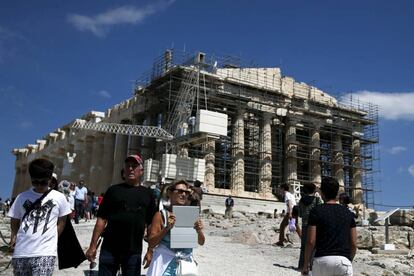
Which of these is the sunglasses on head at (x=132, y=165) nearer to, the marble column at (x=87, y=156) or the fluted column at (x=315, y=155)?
the fluted column at (x=315, y=155)

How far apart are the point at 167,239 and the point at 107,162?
40050 mm

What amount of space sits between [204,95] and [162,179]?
735cm

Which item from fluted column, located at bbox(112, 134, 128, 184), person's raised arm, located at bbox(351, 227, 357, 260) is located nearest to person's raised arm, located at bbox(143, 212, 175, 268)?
person's raised arm, located at bbox(351, 227, 357, 260)

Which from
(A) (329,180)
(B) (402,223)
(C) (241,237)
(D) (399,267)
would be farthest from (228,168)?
(A) (329,180)

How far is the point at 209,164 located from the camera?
3700cm

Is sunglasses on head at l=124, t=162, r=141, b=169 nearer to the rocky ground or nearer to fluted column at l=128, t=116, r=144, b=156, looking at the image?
the rocky ground

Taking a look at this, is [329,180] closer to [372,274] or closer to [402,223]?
[372,274]

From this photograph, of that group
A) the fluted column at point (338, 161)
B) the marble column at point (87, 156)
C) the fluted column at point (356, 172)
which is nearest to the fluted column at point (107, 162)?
the marble column at point (87, 156)

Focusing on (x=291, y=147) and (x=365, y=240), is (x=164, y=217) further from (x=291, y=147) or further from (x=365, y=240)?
(x=291, y=147)

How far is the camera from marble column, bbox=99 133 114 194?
4334 cm

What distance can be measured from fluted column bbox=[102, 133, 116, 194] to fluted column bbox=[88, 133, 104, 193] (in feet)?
1.46

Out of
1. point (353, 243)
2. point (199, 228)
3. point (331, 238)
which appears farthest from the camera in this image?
point (353, 243)

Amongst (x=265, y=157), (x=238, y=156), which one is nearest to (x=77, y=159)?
(x=238, y=156)

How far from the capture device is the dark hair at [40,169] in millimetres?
4902
